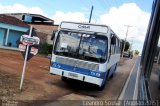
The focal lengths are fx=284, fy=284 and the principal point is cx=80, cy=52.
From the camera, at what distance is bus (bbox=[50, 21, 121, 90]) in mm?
11773

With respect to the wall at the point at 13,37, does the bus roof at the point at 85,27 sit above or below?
above

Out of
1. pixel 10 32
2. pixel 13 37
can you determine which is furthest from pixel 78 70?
pixel 13 37

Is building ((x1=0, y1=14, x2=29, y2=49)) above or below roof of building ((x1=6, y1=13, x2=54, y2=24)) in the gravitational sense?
below

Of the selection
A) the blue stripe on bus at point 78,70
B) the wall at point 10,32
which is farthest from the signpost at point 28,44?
the wall at point 10,32

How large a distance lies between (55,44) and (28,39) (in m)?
2.01

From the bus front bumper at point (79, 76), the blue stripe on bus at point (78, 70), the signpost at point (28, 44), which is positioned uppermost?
the signpost at point (28, 44)

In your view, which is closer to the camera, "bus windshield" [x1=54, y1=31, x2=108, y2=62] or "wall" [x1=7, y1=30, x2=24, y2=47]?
"bus windshield" [x1=54, y1=31, x2=108, y2=62]

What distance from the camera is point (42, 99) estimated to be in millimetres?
9359

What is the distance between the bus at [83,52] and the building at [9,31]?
22829 millimetres

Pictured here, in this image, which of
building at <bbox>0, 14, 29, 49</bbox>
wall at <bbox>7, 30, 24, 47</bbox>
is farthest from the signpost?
wall at <bbox>7, 30, 24, 47</bbox>

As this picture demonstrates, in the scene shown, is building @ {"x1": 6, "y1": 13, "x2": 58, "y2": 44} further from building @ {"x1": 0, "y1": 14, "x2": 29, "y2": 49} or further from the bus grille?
the bus grille

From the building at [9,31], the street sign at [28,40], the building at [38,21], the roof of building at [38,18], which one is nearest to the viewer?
the street sign at [28,40]

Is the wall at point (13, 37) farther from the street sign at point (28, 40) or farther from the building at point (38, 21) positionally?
the street sign at point (28, 40)

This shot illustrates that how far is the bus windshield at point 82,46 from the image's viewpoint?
39.0ft
